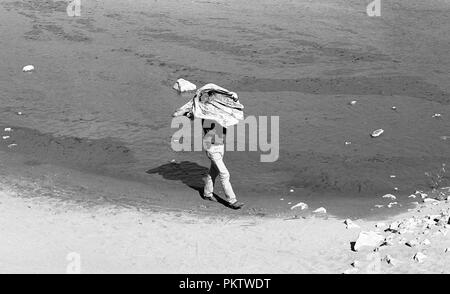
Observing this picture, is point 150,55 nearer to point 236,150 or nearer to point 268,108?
point 268,108

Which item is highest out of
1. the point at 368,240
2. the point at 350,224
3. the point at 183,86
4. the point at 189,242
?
the point at 183,86

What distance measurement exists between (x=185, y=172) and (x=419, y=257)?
4.64 m

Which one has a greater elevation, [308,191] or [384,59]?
[384,59]

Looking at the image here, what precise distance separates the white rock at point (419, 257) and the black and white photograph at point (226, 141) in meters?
0.02

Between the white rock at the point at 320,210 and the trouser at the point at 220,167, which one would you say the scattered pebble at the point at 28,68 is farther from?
the white rock at the point at 320,210

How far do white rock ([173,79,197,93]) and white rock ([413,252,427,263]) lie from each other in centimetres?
834

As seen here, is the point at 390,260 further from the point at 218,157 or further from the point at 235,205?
the point at 218,157

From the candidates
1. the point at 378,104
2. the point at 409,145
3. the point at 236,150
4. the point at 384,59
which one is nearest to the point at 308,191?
the point at 236,150

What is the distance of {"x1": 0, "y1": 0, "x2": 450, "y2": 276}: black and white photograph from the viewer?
776 cm

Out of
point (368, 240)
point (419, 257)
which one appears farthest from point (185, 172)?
point (419, 257)

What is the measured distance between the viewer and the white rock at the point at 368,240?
755cm

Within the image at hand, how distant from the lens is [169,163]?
11.0 m

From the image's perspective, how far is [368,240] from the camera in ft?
25.0

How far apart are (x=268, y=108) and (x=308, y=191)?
12.8 ft
